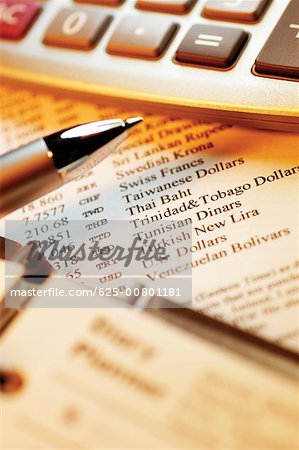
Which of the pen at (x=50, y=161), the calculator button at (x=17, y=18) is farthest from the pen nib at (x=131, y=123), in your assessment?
the calculator button at (x=17, y=18)

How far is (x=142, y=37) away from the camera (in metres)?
0.28

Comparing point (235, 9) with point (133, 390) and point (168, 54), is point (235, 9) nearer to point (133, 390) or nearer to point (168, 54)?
point (168, 54)

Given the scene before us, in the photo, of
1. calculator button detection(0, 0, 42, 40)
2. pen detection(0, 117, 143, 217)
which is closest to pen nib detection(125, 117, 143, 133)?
pen detection(0, 117, 143, 217)

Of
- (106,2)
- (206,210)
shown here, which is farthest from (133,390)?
(106,2)

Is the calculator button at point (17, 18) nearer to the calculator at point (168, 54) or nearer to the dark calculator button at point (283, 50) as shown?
the calculator at point (168, 54)

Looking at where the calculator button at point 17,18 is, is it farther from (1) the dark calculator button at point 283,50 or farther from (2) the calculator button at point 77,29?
(1) the dark calculator button at point 283,50

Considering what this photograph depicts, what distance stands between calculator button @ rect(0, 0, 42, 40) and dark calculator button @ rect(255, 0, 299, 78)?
0.13 metres

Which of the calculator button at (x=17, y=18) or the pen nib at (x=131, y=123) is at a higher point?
the calculator button at (x=17, y=18)

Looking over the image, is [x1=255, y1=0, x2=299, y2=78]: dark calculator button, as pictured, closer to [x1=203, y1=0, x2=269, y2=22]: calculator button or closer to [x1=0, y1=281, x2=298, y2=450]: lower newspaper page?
[x1=203, y1=0, x2=269, y2=22]: calculator button

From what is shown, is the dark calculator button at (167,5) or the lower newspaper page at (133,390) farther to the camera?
the dark calculator button at (167,5)

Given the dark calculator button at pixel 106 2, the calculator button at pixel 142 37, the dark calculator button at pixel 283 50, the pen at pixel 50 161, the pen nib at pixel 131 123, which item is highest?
the dark calculator button at pixel 106 2

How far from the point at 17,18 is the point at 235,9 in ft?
0.39

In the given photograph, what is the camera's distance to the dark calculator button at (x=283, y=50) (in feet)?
0.82

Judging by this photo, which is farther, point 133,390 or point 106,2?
point 106,2
